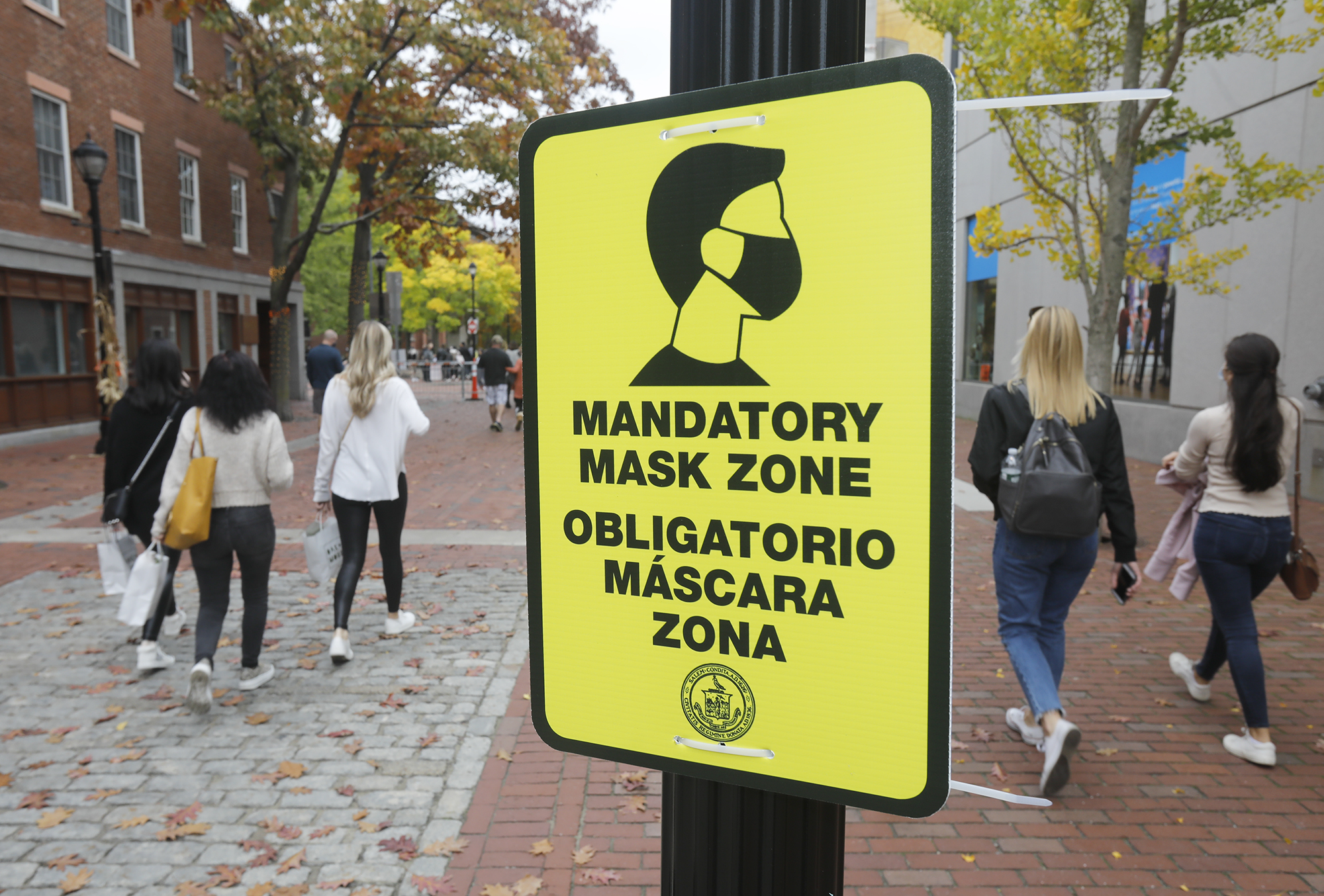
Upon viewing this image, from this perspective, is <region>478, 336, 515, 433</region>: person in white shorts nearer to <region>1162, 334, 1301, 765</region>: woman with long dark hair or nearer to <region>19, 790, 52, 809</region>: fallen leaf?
<region>19, 790, 52, 809</region>: fallen leaf

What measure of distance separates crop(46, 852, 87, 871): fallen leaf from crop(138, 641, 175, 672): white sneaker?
77.4 inches

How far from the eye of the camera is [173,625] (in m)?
6.04

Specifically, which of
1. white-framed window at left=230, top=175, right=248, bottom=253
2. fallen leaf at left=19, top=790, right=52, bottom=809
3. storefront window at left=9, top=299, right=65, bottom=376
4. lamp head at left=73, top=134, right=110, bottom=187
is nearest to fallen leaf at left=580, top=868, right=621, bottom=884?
fallen leaf at left=19, top=790, right=52, bottom=809

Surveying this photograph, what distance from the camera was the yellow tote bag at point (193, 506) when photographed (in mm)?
4711

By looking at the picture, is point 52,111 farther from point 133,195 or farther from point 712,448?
point 712,448

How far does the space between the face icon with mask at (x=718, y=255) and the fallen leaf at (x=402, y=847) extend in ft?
A: 9.09

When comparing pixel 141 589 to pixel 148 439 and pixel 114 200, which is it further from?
pixel 114 200

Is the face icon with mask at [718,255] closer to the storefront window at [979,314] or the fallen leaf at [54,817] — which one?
the fallen leaf at [54,817]

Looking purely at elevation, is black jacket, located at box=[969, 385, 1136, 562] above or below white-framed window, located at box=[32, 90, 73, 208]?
below

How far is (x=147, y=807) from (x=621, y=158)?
3.71 meters

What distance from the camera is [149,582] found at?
16.1 feet

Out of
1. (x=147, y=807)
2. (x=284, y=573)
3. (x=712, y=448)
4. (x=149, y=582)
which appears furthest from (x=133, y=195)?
(x=712, y=448)

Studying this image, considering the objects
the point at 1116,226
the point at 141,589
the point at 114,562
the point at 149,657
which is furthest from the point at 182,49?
the point at 1116,226

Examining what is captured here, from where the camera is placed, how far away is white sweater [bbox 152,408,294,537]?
484cm
